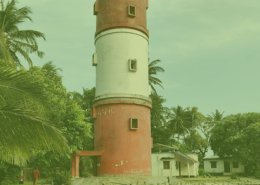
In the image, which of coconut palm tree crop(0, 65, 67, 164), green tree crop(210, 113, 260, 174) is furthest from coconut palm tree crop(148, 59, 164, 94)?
coconut palm tree crop(0, 65, 67, 164)

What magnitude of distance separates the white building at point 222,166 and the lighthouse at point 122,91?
25355mm

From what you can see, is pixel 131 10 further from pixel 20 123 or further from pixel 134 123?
pixel 20 123

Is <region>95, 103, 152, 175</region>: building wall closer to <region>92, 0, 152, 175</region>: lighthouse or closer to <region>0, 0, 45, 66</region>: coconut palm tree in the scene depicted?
<region>92, 0, 152, 175</region>: lighthouse

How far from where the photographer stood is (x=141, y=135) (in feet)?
93.5

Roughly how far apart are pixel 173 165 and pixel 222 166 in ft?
48.7

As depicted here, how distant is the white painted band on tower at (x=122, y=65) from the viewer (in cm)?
2852

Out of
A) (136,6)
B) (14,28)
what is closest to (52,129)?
(14,28)

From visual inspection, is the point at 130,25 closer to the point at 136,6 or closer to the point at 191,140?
the point at 136,6

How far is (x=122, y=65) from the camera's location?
94.3 ft

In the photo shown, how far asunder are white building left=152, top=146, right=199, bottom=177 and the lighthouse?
401 inches

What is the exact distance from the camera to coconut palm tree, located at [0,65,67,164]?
7258 millimetres

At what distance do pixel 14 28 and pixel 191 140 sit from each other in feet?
133

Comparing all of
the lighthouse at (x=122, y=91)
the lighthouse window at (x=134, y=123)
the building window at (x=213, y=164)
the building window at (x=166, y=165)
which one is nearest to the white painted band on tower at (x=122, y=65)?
the lighthouse at (x=122, y=91)

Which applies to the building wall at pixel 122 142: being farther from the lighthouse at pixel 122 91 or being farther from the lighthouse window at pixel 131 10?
the lighthouse window at pixel 131 10
